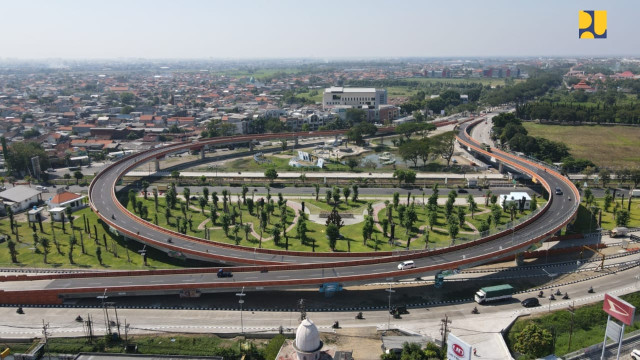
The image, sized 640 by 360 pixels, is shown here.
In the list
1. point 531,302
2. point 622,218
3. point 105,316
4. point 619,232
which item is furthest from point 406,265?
point 622,218

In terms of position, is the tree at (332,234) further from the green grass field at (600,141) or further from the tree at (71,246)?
the green grass field at (600,141)

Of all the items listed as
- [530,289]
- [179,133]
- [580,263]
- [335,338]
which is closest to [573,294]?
[530,289]

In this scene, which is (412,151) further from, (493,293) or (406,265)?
(493,293)

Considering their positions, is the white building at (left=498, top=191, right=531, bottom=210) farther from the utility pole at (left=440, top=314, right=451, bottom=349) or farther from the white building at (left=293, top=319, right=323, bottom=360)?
the white building at (left=293, top=319, right=323, bottom=360)

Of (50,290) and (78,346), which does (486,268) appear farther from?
(50,290)

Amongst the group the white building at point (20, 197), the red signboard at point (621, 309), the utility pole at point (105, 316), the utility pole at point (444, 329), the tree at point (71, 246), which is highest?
the white building at point (20, 197)

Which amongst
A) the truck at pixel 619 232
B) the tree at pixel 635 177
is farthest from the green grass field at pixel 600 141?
the truck at pixel 619 232

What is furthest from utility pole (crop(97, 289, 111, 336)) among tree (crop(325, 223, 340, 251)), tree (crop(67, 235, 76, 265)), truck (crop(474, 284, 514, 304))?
truck (crop(474, 284, 514, 304))

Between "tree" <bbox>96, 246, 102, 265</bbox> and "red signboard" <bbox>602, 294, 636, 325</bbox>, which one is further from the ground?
"red signboard" <bbox>602, 294, 636, 325</bbox>
